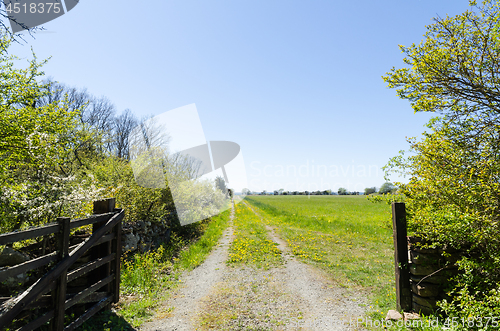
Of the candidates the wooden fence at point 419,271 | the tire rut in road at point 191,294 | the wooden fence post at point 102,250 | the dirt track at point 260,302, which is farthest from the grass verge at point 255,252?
the wooden fence post at point 102,250

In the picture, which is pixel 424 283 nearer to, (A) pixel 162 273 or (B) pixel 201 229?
(A) pixel 162 273

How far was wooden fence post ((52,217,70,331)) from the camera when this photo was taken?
3703 millimetres

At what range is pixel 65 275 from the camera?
379 cm

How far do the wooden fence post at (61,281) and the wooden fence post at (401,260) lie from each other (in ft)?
19.8

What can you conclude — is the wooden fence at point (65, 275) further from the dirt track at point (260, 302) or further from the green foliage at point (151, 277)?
the dirt track at point (260, 302)

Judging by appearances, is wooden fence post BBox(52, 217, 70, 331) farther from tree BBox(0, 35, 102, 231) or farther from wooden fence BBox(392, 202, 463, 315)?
wooden fence BBox(392, 202, 463, 315)

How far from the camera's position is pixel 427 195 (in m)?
4.94

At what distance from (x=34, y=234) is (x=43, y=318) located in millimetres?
1210

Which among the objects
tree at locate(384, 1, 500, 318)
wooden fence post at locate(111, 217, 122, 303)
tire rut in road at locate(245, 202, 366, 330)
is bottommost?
tire rut in road at locate(245, 202, 366, 330)

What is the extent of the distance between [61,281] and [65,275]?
0.09m

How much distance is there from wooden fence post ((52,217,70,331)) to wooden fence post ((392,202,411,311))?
6029 mm

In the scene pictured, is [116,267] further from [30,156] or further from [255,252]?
[255,252]

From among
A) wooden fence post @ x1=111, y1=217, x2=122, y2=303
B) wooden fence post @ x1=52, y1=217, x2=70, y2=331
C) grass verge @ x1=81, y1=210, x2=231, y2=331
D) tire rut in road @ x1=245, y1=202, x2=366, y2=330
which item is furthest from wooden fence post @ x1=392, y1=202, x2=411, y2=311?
wooden fence post @ x1=52, y1=217, x2=70, y2=331

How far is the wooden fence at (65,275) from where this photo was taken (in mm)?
3113
